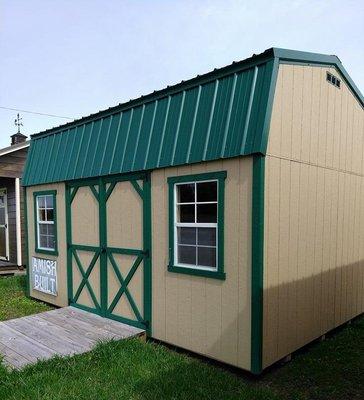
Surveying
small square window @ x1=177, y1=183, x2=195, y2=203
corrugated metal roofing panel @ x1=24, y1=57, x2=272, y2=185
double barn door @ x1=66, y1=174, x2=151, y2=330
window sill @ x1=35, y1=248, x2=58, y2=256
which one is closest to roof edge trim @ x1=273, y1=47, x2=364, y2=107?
corrugated metal roofing panel @ x1=24, y1=57, x2=272, y2=185

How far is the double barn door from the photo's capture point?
554cm

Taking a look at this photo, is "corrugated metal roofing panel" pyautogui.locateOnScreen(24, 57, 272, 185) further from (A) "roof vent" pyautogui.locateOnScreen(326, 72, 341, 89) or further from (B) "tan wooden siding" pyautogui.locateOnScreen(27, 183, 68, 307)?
(A) "roof vent" pyautogui.locateOnScreen(326, 72, 341, 89)

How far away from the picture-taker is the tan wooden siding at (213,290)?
13.7ft

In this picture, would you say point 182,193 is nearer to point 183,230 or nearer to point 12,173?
point 183,230

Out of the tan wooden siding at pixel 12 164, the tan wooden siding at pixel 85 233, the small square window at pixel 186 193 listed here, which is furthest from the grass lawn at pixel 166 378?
the tan wooden siding at pixel 12 164

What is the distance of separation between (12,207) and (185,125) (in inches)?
375

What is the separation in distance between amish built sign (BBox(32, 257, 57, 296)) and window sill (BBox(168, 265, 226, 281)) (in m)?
3.75

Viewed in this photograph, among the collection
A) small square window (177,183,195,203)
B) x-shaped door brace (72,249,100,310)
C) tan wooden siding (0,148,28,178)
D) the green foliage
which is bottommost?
the green foliage

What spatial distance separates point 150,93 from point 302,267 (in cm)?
362

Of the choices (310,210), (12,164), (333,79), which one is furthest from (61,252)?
(333,79)

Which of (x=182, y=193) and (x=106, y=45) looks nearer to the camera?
(x=182, y=193)

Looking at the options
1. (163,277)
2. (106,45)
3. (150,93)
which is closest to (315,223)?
(163,277)

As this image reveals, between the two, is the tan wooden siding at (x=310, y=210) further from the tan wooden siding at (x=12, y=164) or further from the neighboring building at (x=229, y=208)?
the tan wooden siding at (x=12, y=164)

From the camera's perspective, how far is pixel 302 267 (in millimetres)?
4852
